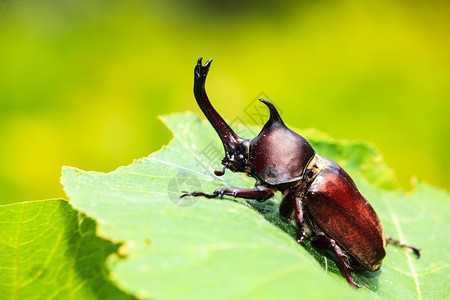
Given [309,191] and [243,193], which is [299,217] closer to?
[309,191]

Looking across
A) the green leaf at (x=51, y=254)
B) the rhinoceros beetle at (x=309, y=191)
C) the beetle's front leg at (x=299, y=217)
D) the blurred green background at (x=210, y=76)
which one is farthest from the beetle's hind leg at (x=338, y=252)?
the blurred green background at (x=210, y=76)

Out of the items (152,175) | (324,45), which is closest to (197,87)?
(152,175)

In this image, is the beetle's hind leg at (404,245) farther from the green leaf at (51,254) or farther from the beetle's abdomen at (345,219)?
the green leaf at (51,254)

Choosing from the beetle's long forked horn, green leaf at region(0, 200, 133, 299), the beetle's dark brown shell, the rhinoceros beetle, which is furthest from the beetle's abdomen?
green leaf at region(0, 200, 133, 299)

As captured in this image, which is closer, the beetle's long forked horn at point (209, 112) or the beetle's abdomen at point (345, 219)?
the beetle's long forked horn at point (209, 112)

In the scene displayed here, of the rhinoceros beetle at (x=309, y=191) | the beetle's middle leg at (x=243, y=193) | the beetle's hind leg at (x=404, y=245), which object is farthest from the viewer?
the beetle's hind leg at (x=404, y=245)

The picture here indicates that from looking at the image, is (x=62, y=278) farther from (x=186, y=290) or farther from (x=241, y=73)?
(x=241, y=73)

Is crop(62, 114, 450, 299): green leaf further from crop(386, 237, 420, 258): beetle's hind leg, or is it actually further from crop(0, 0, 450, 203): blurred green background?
crop(0, 0, 450, 203): blurred green background

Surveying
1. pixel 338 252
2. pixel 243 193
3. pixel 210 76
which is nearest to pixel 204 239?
pixel 243 193
